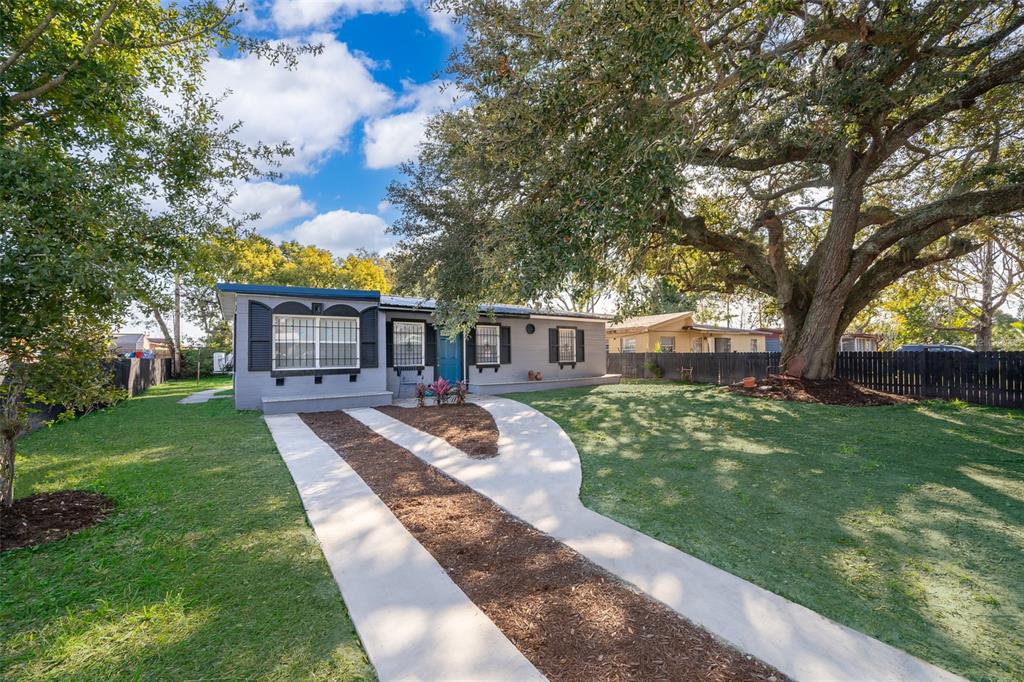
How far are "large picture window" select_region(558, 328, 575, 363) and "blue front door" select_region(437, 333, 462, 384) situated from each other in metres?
4.14

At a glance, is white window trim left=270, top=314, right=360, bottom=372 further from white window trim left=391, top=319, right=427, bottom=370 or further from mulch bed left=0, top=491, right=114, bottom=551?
mulch bed left=0, top=491, right=114, bottom=551

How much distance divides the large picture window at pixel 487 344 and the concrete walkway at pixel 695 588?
831 cm

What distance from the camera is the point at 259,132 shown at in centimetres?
557

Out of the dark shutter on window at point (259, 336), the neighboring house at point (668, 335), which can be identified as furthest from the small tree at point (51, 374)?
the neighboring house at point (668, 335)

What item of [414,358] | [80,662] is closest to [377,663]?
[80,662]

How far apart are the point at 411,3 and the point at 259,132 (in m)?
3.47

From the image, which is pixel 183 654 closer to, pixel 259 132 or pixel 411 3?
pixel 259 132

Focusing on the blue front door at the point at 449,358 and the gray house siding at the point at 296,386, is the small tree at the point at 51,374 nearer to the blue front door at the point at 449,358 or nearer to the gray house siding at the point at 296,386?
the gray house siding at the point at 296,386

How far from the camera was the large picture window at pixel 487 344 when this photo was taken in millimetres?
13758

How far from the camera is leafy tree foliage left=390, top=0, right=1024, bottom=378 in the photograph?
4953 mm

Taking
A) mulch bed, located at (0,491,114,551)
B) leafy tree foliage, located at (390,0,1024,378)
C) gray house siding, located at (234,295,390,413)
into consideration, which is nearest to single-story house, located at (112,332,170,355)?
gray house siding, located at (234,295,390,413)

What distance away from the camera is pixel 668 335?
22.2 m

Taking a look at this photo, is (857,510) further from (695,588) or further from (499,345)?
(499,345)

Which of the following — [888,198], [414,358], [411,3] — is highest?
[411,3]
